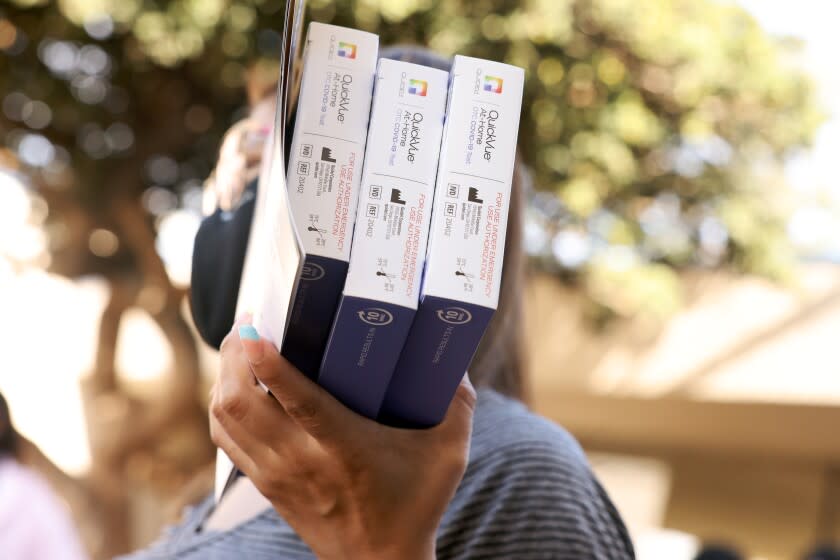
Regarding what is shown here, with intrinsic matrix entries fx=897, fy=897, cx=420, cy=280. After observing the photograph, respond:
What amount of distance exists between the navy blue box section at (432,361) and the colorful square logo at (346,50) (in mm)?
130

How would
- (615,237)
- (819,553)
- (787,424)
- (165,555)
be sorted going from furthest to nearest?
(787,424) → (819,553) → (615,237) → (165,555)

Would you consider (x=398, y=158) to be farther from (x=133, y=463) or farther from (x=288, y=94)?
(x=133, y=463)

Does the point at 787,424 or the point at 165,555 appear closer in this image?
the point at 165,555

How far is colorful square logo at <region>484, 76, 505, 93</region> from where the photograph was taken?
428mm

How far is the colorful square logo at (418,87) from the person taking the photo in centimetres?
43

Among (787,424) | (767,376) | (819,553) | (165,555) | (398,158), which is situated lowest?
(819,553)

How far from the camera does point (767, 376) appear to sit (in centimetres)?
433

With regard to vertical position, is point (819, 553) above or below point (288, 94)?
below

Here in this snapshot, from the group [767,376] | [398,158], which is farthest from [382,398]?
[767,376]

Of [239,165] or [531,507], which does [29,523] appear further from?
[531,507]

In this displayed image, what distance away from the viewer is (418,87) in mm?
434

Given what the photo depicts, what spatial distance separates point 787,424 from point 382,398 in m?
4.63

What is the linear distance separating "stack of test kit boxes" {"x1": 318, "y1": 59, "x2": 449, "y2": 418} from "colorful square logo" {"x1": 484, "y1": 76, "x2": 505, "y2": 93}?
0.02 meters

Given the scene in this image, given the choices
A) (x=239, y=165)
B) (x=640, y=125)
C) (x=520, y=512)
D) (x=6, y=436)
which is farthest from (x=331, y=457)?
(x=640, y=125)
